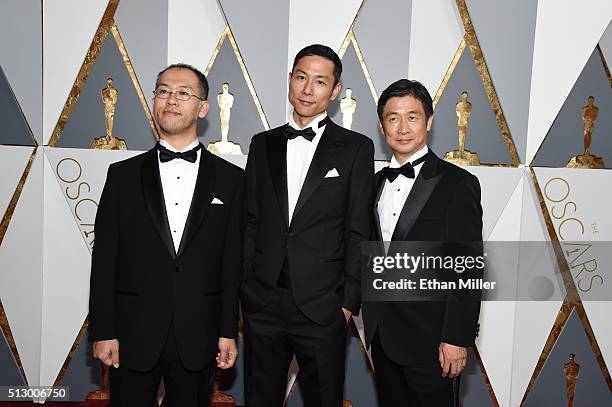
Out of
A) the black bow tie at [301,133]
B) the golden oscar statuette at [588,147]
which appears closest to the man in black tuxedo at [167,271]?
the black bow tie at [301,133]

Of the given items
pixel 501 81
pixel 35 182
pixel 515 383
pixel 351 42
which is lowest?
pixel 515 383

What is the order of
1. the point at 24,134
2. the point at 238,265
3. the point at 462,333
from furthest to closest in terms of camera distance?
the point at 24,134 < the point at 238,265 < the point at 462,333

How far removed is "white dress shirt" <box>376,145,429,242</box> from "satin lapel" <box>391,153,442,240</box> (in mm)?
42

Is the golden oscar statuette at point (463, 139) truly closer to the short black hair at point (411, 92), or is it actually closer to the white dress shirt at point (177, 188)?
the short black hair at point (411, 92)

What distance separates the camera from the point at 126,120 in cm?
324

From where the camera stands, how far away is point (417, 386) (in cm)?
203

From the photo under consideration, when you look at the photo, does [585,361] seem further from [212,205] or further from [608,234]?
[212,205]

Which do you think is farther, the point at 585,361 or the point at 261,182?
the point at 585,361

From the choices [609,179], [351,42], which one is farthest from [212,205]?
[609,179]

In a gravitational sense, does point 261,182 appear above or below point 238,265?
above

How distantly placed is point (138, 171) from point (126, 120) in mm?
1282

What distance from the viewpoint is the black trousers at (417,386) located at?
202cm

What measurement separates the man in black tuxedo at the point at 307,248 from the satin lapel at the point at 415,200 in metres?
0.16

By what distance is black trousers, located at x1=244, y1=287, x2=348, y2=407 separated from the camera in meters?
2.15
